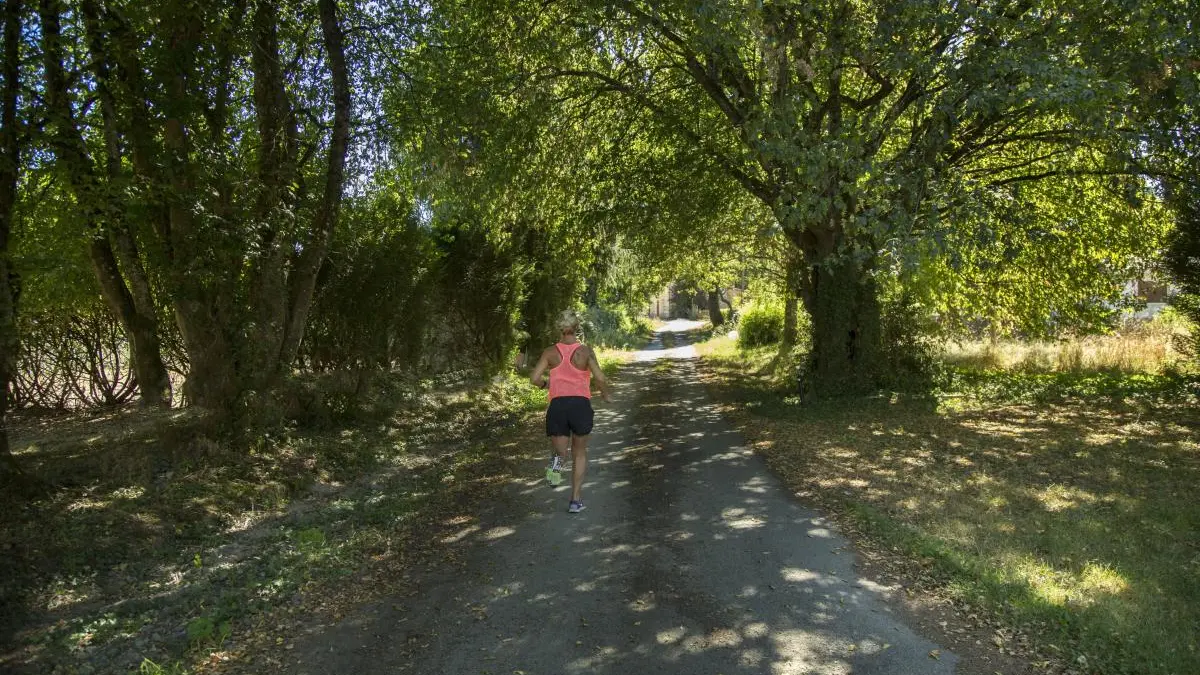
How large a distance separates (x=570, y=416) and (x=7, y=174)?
5643 mm

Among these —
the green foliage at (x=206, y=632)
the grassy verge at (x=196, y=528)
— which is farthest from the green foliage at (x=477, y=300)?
the green foliage at (x=206, y=632)

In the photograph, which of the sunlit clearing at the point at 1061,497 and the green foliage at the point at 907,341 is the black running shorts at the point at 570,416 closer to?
the sunlit clearing at the point at 1061,497

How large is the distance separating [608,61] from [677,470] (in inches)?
344

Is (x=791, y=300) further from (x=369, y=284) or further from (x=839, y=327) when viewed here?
(x=369, y=284)

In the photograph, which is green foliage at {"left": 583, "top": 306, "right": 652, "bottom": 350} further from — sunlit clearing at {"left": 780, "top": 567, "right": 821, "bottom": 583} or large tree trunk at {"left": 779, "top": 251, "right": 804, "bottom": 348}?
sunlit clearing at {"left": 780, "top": 567, "right": 821, "bottom": 583}

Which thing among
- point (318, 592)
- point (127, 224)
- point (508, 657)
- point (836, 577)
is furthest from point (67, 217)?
point (836, 577)

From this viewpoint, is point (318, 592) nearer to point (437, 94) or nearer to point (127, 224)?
point (127, 224)

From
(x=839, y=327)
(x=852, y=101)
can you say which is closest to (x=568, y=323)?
(x=852, y=101)

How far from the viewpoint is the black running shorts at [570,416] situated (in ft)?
22.1

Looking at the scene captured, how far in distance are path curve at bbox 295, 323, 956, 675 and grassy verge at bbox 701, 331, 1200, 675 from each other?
2.44 feet

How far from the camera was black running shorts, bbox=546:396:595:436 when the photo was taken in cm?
672

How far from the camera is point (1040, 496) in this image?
6.95 meters

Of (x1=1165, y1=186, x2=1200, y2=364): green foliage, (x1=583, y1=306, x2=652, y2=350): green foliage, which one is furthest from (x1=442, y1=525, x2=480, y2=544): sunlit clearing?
(x1=583, y1=306, x2=652, y2=350): green foliage

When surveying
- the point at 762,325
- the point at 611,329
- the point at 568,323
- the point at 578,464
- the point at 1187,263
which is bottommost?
the point at 578,464
